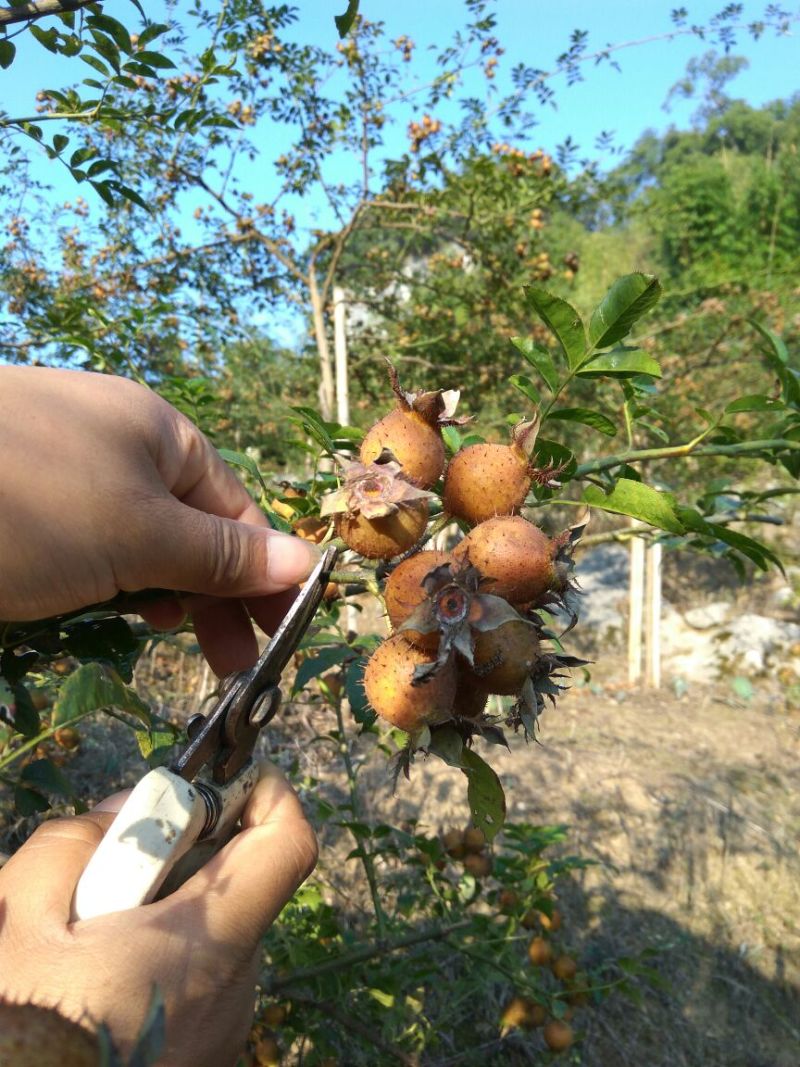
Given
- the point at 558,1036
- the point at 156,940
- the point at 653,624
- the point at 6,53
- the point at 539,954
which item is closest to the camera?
the point at 156,940

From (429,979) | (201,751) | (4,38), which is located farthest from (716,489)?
(4,38)

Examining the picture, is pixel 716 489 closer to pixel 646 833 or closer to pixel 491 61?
pixel 646 833

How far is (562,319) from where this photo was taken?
0.99 meters

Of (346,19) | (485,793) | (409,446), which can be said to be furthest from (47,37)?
(485,793)

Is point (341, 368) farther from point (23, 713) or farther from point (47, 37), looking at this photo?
point (23, 713)

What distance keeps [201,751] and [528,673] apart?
47cm

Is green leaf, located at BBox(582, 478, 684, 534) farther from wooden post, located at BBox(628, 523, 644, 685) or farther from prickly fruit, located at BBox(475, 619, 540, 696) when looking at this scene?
wooden post, located at BBox(628, 523, 644, 685)

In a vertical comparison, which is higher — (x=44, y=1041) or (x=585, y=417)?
(x=585, y=417)

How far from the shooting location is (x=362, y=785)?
12.5 feet

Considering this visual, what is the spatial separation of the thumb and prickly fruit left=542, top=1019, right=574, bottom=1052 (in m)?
1.63

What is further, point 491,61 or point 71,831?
point 491,61

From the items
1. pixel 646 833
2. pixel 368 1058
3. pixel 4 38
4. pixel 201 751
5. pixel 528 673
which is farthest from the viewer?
pixel 646 833

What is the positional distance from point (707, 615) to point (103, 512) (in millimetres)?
7226

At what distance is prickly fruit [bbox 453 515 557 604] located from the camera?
0.81 m
